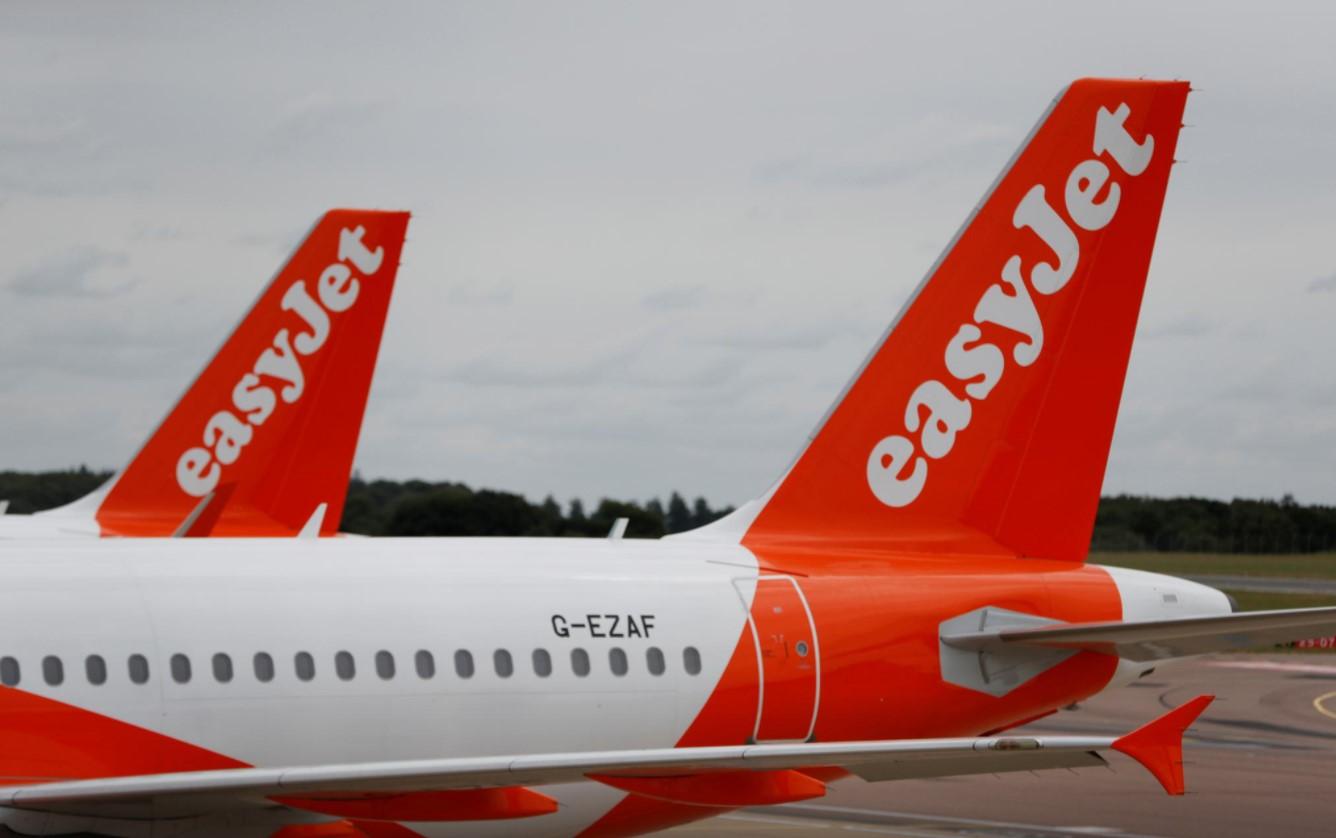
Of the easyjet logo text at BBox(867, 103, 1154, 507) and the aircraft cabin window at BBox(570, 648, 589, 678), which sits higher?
the easyjet logo text at BBox(867, 103, 1154, 507)

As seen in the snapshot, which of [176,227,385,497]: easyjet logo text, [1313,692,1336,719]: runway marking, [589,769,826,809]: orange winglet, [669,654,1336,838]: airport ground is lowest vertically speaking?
[589,769,826,809]: orange winglet

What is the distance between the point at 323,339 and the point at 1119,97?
17.5 meters

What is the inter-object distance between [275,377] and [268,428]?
949 millimetres

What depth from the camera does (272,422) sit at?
114 ft

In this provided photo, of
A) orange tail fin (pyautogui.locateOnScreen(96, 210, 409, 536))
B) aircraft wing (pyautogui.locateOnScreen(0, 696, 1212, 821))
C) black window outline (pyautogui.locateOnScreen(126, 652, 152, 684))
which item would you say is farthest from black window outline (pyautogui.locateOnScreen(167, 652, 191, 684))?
orange tail fin (pyautogui.locateOnScreen(96, 210, 409, 536))

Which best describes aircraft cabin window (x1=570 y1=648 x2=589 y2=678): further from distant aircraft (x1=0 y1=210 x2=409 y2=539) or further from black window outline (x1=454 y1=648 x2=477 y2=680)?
distant aircraft (x1=0 y1=210 x2=409 y2=539)

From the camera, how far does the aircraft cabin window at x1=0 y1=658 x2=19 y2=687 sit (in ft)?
51.9

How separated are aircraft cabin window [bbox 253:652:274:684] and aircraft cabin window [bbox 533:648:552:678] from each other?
2424 mm

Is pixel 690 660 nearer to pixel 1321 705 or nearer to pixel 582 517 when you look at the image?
pixel 1321 705

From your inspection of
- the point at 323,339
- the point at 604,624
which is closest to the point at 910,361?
the point at 604,624

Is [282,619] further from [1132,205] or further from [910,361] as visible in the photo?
[1132,205]

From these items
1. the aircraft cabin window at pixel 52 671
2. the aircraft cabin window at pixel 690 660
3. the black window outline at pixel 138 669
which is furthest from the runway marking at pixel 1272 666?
the aircraft cabin window at pixel 52 671

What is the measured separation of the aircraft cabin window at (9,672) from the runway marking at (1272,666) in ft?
139

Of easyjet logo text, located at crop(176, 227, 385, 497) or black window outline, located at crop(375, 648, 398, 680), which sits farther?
easyjet logo text, located at crop(176, 227, 385, 497)
